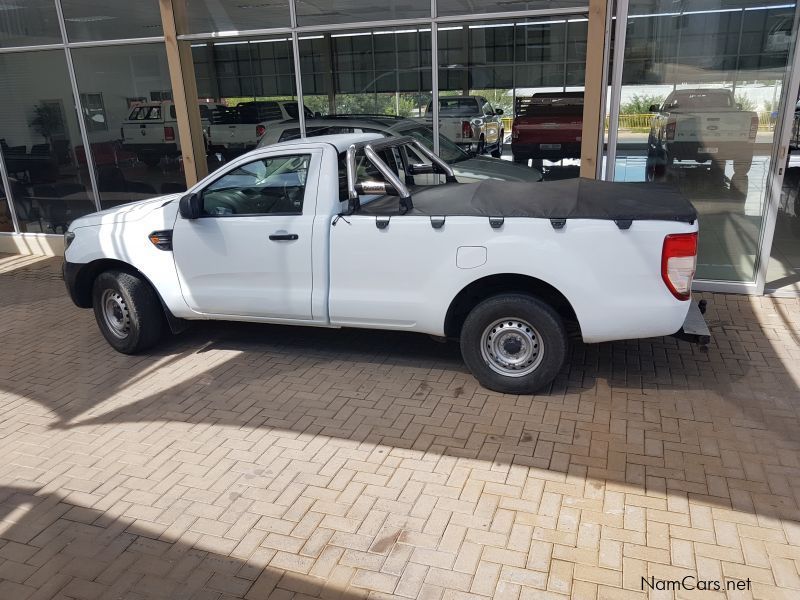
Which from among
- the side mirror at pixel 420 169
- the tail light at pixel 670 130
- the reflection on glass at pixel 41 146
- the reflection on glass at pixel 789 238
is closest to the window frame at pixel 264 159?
the side mirror at pixel 420 169

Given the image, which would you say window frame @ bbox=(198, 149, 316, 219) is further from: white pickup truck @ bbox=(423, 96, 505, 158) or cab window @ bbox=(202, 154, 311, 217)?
white pickup truck @ bbox=(423, 96, 505, 158)

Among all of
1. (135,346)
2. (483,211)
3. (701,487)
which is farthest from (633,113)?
(135,346)

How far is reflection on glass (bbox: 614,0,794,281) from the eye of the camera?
6480 mm

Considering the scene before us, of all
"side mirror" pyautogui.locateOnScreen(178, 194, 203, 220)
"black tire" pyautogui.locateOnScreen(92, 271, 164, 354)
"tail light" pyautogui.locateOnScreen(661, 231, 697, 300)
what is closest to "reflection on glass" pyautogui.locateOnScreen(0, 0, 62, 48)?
"black tire" pyautogui.locateOnScreen(92, 271, 164, 354)

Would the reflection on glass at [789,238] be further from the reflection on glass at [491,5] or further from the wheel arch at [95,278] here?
the wheel arch at [95,278]

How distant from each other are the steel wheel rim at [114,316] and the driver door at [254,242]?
0.79 meters

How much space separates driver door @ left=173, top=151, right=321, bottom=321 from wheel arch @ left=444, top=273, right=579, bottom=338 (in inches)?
47.9

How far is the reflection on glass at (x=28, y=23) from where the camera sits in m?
9.38

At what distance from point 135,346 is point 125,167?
5510 mm

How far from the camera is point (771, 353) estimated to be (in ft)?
17.8

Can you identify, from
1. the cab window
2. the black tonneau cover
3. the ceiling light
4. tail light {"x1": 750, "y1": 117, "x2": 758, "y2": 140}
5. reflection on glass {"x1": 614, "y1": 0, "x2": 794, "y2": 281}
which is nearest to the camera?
the black tonneau cover

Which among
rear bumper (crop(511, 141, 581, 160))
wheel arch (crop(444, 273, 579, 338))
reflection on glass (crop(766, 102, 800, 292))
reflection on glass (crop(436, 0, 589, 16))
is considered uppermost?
reflection on glass (crop(436, 0, 589, 16))

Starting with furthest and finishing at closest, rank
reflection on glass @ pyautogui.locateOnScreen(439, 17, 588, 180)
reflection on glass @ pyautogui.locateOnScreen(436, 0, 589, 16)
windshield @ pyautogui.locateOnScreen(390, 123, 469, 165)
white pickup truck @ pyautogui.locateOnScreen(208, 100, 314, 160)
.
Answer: white pickup truck @ pyautogui.locateOnScreen(208, 100, 314, 160), reflection on glass @ pyautogui.locateOnScreen(439, 17, 588, 180), windshield @ pyautogui.locateOnScreen(390, 123, 469, 165), reflection on glass @ pyautogui.locateOnScreen(436, 0, 589, 16)

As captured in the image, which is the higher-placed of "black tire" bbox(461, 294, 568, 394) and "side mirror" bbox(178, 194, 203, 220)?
"side mirror" bbox(178, 194, 203, 220)
